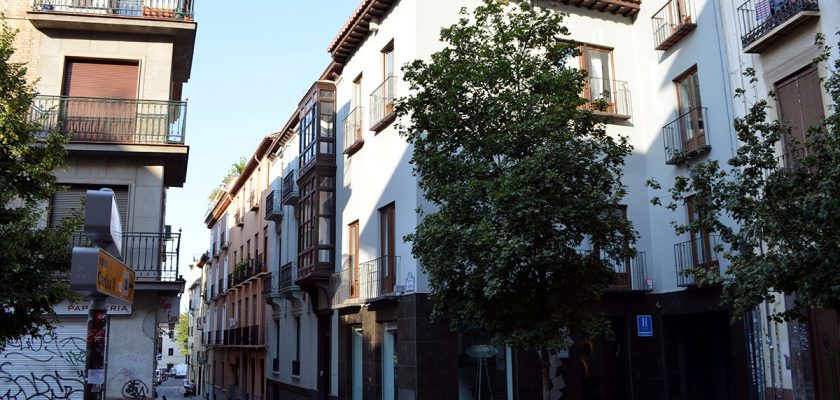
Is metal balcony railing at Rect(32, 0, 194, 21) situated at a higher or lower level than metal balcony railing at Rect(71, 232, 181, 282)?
higher

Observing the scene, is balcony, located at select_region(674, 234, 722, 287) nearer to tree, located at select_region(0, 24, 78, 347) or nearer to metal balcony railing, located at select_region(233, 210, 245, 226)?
tree, located at select_region(0, 24, 78, 347)

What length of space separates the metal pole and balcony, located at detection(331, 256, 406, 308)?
10.5 metres

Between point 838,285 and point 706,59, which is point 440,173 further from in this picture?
point 706,59

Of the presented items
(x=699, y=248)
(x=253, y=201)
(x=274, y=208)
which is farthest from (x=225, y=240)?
(x=699, y=248)

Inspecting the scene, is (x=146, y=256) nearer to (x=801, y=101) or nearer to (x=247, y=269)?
(x=801, y=101)

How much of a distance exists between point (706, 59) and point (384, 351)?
10523 millimetres

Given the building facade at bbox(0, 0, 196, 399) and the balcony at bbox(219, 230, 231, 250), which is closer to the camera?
the building facade at bbox(0, 0, 196, 399)

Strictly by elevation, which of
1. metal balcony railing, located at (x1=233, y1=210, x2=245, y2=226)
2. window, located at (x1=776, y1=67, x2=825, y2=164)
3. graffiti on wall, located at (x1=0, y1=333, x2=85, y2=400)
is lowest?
graffiti on wall, located at (x1=0, y1=333, x2=85, y2=400)

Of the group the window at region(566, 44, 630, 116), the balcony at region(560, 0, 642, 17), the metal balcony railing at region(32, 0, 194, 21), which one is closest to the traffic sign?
the metal balcony railing at region(32, 0, 194, 21)

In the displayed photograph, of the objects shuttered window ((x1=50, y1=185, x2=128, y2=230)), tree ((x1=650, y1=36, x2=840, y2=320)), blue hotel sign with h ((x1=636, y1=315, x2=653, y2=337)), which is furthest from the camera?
blue hotel sign with h ((x1=636, y1=315, x2=653, y2=337))

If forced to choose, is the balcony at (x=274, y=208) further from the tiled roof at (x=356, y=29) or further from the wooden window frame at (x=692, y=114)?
the wooden window frame at (x=692, y=114)

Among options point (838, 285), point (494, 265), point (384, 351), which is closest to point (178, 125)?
point (384, 351)

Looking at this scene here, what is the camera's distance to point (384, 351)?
18.7 m

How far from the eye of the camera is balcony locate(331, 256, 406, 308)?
18.1 metres
